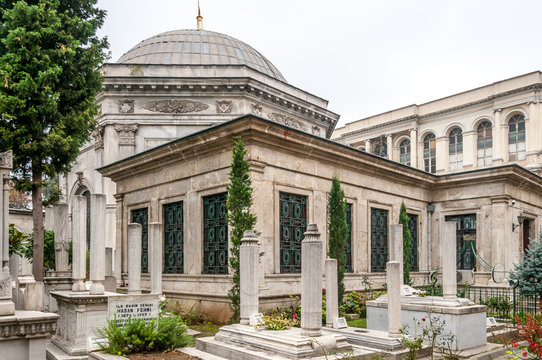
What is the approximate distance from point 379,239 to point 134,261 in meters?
10.5

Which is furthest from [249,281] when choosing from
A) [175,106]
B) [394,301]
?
[175,106]

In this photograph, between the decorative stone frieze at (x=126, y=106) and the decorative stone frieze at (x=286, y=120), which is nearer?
the decorative stone frieze at (x=126, y=106)

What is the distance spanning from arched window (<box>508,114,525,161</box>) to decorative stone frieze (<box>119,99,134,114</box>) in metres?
30.3

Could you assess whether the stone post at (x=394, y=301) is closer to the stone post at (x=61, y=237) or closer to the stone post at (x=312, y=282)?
the stone post at (x=312, y=282)

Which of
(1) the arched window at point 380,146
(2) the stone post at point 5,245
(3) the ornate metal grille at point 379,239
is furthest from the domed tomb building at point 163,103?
(1) the arched window at point 380,146

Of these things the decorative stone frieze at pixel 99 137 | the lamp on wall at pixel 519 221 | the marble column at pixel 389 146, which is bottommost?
the lamp on wall at pixel 519 221

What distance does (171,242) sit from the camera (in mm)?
17188

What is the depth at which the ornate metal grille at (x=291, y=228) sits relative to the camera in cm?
1527

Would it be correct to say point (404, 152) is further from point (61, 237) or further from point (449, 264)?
point (61, 237)

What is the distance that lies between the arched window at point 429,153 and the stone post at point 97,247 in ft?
129

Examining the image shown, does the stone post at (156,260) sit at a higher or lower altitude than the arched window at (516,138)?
lower

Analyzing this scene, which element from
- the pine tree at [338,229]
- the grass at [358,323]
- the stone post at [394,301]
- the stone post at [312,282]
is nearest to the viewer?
the stone post at [312,282]

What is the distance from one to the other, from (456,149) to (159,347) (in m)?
40.6

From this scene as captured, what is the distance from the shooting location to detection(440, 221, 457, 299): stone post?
11.9 meters
